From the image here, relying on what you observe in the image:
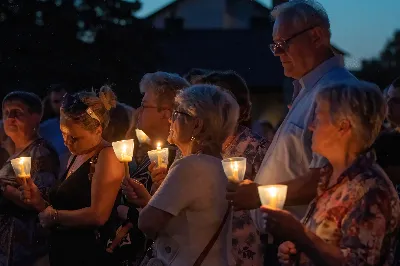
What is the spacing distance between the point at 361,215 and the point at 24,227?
12.9 ft

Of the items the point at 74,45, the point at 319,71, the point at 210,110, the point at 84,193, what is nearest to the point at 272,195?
the point at 210,110

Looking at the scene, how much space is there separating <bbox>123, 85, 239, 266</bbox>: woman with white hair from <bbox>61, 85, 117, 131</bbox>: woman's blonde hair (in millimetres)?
1362

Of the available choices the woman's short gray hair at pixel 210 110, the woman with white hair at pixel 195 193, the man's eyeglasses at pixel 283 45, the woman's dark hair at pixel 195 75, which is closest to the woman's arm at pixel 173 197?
the woman with white hair at pixel 195 193

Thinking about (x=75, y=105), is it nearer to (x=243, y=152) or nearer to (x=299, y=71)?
(x=243, y=152)

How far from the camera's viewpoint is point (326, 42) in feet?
14.8

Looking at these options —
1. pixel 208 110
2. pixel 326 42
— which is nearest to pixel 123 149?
pixel 208 110

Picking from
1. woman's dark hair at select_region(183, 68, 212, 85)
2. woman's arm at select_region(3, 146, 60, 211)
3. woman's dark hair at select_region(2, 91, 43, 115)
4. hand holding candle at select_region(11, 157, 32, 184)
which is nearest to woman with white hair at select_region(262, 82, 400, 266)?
woman's dark hair at select_region(183, 68, 212, 85)

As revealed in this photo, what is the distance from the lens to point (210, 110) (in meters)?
4.21

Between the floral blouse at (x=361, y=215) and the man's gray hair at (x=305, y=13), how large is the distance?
135 centimetres

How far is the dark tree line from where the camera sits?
73.5ft

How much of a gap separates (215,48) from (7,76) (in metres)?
17.0

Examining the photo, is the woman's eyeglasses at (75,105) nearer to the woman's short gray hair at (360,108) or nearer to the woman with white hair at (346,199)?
the woman with white hair at (346,199)

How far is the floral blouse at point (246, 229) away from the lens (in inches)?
192

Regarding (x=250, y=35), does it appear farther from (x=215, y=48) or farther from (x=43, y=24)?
(x=43, y=24)
